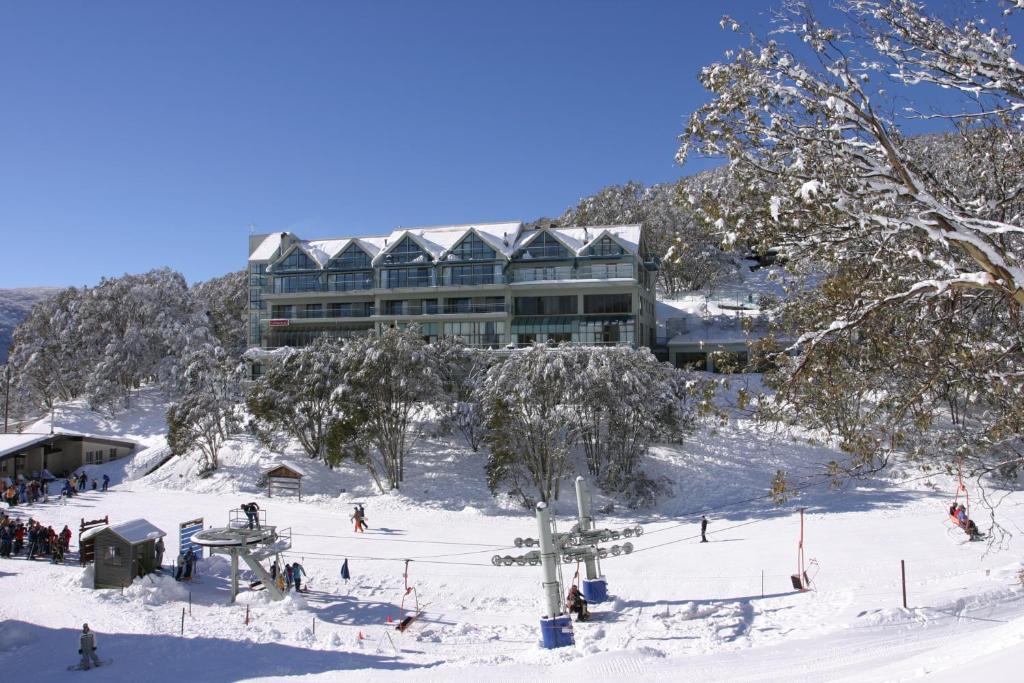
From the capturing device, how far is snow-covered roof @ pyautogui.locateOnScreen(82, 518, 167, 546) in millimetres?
22281

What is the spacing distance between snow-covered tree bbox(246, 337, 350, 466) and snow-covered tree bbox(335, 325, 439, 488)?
1874 millimetres

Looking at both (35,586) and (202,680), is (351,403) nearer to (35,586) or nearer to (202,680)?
(35,586)

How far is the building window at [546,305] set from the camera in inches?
2096

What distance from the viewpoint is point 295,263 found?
196 ft

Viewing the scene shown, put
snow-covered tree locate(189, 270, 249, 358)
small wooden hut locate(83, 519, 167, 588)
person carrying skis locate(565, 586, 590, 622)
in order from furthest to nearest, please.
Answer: snow-covered tree locate(189, 270, 249, 358) → small wooden hut locate(83, 519, 167, 588) → person carrying skis locate(565, 586, 590, 622)

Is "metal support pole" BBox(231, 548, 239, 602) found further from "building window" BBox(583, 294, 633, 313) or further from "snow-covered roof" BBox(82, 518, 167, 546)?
"building window" BBox(583, 294, 633, 313)

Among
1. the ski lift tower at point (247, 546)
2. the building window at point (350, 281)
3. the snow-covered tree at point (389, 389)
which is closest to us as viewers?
the ski lift tower at point (247, 546)

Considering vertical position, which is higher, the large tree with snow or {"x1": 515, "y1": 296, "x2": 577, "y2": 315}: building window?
{"x1": 515, "y1": 296, "x2": 577, "y2": 315}: building window

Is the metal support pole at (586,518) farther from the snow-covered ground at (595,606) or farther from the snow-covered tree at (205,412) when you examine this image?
the snow-covered tree at (205,412)

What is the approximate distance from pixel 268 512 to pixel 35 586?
11.7 m

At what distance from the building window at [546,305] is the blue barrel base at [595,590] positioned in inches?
1336

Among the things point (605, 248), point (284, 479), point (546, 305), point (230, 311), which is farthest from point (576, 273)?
point (230, 311)

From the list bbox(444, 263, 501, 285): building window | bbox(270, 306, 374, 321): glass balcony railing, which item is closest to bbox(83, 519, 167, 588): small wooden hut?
bbox(444, 263, 501, 285): building window

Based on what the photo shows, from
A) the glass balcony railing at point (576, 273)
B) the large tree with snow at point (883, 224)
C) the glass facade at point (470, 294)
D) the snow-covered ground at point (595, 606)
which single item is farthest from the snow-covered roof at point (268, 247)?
the large tree with snow at point (883, 224)
